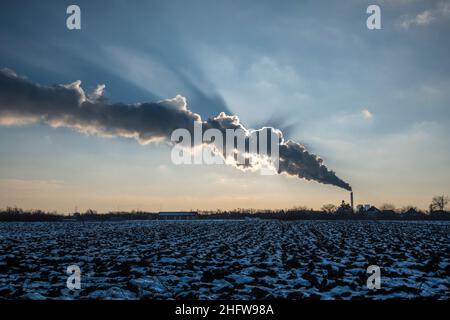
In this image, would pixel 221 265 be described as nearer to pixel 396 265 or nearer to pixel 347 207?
pixel 396 265

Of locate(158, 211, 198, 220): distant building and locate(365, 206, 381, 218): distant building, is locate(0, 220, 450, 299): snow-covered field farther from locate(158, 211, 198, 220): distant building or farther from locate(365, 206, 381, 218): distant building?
locate(158, 211, 198, 220): distant building

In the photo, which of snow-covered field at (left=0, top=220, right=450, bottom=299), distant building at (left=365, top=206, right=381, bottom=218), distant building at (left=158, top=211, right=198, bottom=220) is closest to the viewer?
snow-covered field at (left=0, top=220, right=450, bottom=299)

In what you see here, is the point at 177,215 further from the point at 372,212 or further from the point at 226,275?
the point at 226,275

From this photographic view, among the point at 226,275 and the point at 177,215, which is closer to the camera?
the point at 226,275

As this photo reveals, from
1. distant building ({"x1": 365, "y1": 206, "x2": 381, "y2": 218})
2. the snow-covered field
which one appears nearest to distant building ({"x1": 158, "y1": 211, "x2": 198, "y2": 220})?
distant building ({"x1": 365, "y1": 206, "x2": 381, "y2": 218})

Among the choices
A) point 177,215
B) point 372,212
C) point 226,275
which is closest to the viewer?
point 226,275

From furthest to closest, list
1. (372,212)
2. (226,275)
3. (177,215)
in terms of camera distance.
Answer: (177,215), (372,212), (226,275)

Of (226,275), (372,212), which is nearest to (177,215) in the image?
(372,212)

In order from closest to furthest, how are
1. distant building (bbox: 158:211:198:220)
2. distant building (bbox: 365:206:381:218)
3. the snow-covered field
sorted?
the snow-covered field → distant building (bbox: 365:206:381:218) → distant building (bbox: 158:211:198:220)

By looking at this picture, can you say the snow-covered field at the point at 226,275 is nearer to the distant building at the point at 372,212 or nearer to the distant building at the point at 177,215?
the distant building at the point at 372,212

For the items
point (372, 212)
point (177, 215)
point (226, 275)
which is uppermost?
point (226, 275)

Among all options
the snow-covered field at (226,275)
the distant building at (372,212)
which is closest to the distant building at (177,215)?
the distant building at (372,212)
